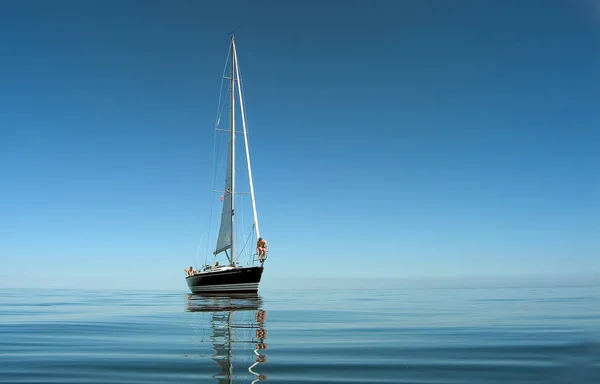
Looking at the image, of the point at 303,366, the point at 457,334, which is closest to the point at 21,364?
the point at 303,366

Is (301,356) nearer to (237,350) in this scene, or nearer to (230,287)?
(237,350)

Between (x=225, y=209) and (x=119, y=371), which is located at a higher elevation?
(x=225, y=209)

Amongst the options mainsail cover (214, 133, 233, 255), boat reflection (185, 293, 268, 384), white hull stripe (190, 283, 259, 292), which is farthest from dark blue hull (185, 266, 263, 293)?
boat reflection (185, 293, 268, 384)

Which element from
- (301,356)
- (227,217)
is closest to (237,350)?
(301,356)

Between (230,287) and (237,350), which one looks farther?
(230,287)

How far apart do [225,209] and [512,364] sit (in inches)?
2176

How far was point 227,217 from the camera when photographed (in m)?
63.6

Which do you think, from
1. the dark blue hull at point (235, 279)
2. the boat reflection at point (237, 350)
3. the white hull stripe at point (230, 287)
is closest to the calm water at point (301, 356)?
the boat reflection at point (237, 350)

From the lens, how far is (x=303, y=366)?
1080cm

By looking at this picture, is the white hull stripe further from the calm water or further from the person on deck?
the calm water

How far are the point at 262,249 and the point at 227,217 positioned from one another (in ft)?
34.4

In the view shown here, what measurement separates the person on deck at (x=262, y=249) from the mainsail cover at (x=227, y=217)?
7217 millimetres

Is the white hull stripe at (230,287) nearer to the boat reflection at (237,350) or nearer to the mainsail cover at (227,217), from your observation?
the mainsail cover at (227,217)

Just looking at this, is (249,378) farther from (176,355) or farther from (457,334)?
(457,334)
